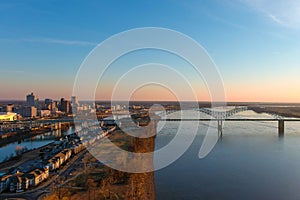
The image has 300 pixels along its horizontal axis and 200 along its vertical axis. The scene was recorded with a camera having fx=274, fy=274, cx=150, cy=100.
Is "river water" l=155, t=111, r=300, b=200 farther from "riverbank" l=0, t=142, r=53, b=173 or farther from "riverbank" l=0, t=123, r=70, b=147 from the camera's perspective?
"riverbank" l=0, t=123, r=70, b=147

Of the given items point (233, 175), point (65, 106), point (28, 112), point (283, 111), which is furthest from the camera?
point (65, 106)

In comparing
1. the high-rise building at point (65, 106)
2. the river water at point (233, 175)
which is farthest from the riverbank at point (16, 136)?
the high-rise building at point (65, 106)

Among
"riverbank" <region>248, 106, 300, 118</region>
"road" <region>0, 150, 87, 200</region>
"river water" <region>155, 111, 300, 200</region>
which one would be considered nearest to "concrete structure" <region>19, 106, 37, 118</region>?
"river water" <region>155, 111, 300, 200</region>

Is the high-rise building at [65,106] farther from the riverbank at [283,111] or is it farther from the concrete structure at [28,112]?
the riverbank at [283,111]

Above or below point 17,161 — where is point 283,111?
above

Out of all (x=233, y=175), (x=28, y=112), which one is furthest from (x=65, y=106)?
(x=233, y=175)

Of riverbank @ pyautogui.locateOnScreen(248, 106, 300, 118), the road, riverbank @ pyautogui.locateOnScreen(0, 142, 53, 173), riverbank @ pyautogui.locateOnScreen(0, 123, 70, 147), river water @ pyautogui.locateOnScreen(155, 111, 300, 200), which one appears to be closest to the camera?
the road

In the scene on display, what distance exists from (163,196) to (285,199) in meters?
1.33

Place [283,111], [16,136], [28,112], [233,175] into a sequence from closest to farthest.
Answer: [233,175] < [16,136] < [28,112] < [283,111]

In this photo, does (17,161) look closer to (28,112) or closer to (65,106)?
(28,112)

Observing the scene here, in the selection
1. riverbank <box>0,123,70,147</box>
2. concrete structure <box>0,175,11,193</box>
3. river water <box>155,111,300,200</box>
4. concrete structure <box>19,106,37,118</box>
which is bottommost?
riverbank <box>0,123,70,147</box>

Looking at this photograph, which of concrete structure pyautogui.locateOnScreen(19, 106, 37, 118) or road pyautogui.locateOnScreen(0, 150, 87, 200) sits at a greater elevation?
concrete structure pyautogui.locateOnScreen(19, 106, 37, 118)

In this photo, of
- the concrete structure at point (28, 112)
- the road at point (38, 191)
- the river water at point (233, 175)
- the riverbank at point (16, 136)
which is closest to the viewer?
the road at point (38, 191)

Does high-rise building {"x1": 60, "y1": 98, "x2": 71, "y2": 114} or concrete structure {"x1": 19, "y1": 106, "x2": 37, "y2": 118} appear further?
high-rise building {"x1": 60, "y1": 98, "x2": 71, "y2": 114}
